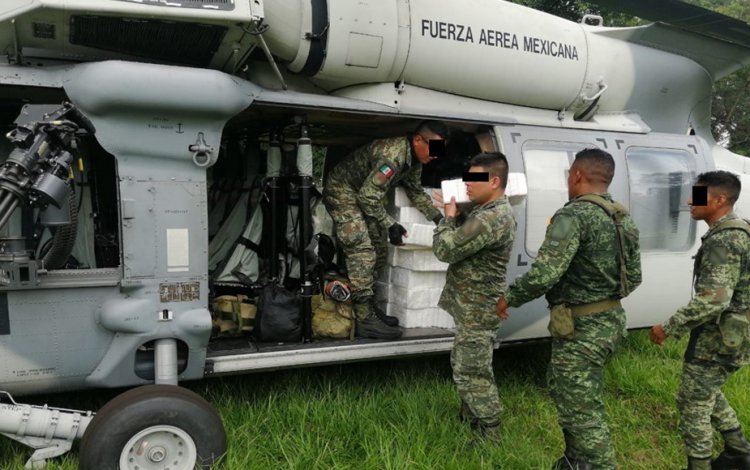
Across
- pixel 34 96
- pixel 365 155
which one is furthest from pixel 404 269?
pixel 34 96

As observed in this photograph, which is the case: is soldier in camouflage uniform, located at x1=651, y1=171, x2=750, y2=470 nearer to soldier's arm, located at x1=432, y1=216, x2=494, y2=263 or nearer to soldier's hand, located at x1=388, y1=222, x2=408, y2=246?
soldier's arm, located at x1=432, y1=216, x2=494, y2=263

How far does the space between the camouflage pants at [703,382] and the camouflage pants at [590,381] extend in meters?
0.57

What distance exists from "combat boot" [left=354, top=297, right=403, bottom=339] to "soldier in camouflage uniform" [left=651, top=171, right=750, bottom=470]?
1.70 meters

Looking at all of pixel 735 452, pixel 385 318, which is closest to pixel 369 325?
pixel 385 318

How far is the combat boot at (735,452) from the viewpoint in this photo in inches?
140

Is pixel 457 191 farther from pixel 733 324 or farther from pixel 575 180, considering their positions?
pixel 733 324

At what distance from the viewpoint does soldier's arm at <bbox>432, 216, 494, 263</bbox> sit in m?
3.33

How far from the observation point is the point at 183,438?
2.97 m

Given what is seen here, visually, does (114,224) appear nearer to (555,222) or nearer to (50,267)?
(50,267)

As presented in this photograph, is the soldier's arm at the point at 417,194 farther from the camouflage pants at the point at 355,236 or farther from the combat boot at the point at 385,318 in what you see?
the combat boot at the point at 385,318

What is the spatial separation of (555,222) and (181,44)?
235cm

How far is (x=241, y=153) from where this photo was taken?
497 centimetres

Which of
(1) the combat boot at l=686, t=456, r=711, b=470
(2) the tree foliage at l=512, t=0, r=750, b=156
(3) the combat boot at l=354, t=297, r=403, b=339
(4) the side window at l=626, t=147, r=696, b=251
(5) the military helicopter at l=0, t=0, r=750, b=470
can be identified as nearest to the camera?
(5) the military helicopter at l=0, t=0, r=750, b=470

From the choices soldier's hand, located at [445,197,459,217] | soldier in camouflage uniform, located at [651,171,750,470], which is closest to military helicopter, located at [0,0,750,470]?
soldier's hand, located at [445,197,459,217]
